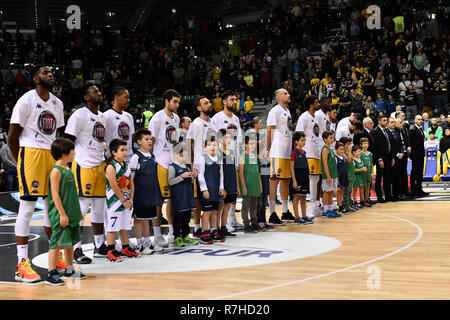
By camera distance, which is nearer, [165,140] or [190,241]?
[190,241]

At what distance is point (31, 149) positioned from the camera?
5852mm

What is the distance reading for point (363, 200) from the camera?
1152 centimetres

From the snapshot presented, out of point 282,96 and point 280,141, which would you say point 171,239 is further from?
point 282,96

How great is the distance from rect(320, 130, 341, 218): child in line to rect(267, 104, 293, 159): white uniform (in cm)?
83

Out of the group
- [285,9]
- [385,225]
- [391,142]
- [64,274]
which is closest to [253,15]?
[285,9]

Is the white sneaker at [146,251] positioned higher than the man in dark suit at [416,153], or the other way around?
the man in dark suit at [416,153]

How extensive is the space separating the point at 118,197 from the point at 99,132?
0.75 m

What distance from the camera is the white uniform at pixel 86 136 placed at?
6.61 meters

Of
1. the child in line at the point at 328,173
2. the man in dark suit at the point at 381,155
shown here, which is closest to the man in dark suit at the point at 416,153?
the man in dark suit at the point at 381,155

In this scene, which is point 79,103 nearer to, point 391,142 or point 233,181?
point 391,142

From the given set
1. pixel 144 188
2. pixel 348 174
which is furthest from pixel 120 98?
pixel 348 174

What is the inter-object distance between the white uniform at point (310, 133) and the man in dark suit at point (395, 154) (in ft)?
8.97

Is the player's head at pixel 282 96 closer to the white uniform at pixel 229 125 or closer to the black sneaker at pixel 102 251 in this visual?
the white uniform at pixel 229 125

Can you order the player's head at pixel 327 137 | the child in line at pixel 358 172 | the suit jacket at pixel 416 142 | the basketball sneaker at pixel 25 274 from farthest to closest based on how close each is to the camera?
the suit jacket at pixel 416 142 < the child in line at pixel 358 172 < the player's head at pixel 327 137 < the basketball sneaker at pixel 25 274
